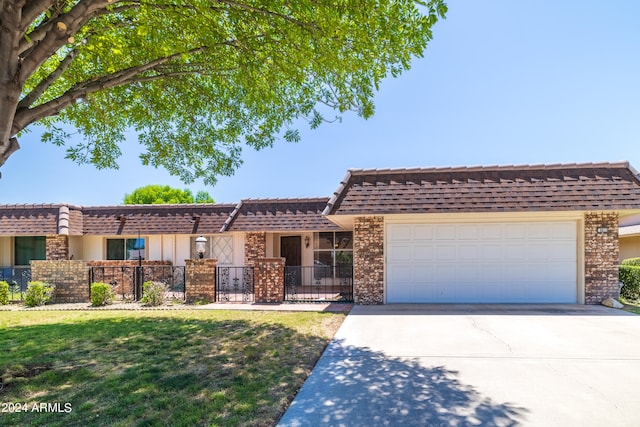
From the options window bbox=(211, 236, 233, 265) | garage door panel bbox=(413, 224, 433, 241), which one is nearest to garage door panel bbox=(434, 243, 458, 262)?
garage door panel bbox=(413, 224, 433, 241)

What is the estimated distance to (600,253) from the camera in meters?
10.6

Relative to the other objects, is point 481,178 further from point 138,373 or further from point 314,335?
point 138,373

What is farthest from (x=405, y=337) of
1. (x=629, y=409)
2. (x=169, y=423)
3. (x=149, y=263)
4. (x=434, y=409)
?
(x=149, y=263)

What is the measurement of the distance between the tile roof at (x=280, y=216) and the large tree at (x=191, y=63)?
538cm

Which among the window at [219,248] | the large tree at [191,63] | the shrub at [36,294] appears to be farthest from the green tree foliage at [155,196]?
the large tree at [191,63]

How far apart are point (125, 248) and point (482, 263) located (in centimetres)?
1652

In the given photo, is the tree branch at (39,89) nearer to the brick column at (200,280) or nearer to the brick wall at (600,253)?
the brick column at (200,280)

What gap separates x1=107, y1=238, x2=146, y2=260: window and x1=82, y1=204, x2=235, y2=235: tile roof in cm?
96

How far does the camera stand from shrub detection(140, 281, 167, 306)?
1185cm

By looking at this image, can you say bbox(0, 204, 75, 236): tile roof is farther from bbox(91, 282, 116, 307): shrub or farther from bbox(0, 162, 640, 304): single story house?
bbox(0, 162, 640, 304): single story house

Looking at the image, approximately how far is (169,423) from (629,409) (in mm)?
5194

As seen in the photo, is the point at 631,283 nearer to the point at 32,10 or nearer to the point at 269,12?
the point at 269,12

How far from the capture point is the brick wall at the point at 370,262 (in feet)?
36.8

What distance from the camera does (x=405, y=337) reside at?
7.26m
